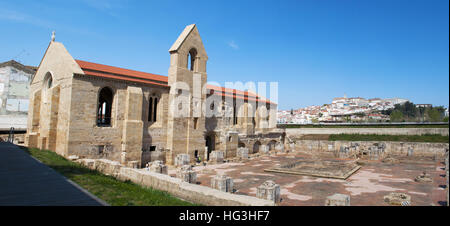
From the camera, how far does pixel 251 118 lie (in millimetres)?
34156

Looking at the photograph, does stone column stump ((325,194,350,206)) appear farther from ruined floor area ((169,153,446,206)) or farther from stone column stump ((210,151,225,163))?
stone column stump ((210,151,225,163))

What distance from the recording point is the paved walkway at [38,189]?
6.39m

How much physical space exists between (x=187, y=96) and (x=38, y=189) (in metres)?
17.6

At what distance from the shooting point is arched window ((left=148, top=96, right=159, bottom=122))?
75.5ft

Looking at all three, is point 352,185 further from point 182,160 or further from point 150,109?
point 150,109

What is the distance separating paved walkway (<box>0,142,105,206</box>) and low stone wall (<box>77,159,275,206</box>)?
10.9 ft

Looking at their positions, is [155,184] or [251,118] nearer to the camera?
[155,184]

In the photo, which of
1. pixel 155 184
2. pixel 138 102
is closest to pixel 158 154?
pixel 138 102

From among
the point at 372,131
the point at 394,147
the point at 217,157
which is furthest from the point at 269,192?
the point at 372,131

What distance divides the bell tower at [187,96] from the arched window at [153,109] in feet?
4.06
